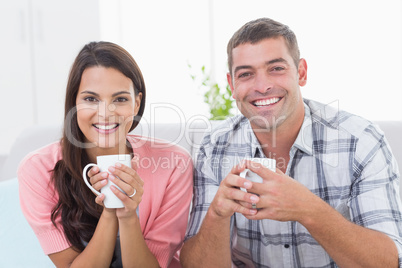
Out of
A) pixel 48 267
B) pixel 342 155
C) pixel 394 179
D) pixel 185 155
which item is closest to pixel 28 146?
pixel 48 267

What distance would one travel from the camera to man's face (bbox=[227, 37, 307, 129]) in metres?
1.50

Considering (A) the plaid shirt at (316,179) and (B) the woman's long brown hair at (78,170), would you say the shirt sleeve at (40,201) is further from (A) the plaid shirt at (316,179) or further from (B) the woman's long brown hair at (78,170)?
(A) the plaid shirt at (316,179)

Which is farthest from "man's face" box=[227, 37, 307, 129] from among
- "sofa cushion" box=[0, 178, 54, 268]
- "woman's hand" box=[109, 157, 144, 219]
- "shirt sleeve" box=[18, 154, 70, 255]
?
"sofa cushion" box=[0, 178, 54, 268]

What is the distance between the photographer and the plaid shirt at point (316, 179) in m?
1.34

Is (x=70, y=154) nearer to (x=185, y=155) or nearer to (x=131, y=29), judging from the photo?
(x=185, y=155)

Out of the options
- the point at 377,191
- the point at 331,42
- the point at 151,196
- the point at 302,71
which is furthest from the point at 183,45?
the point at 377,191

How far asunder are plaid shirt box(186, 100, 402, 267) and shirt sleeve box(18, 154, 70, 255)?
464mm

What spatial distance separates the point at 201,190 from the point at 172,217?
0.15m

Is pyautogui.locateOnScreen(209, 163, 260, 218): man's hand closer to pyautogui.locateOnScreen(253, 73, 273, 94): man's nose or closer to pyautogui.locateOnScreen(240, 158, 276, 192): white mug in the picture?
pyautogui.locateOnScreen(240, 158, 276, 192): white mug

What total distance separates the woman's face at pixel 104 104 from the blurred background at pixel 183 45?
69.7 inches

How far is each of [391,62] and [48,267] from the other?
3.13 metres

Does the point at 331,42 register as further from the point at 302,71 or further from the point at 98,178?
the point at 98,178

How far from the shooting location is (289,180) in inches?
46.3

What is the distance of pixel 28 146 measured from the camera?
211 centimetres
